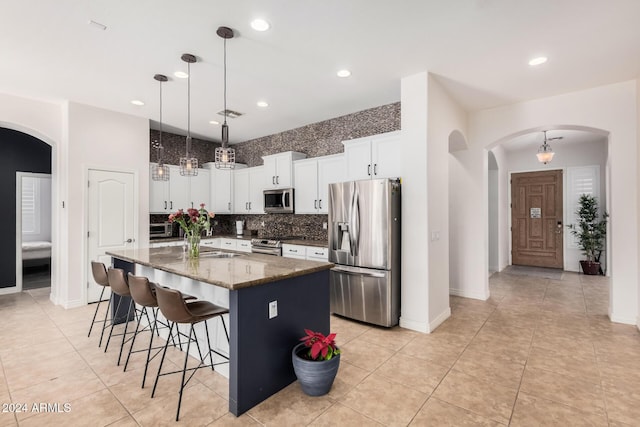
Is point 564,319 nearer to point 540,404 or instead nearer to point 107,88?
point 540,404

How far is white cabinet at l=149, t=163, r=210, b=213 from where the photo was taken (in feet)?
18.2

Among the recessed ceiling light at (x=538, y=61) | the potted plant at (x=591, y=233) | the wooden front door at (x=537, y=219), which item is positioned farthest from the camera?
the wooden front door at (x=537, y=219)

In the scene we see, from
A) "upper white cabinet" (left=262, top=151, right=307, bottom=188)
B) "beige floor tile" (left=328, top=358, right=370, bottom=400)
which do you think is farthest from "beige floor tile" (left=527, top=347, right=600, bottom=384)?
"upper white cabinet" (left=262, top=151, right=307, bottom=188)

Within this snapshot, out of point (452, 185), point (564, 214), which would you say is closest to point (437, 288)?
point (452, 185)

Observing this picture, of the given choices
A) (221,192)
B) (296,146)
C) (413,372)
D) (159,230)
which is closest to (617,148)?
(413,372)

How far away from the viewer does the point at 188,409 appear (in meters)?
2.19

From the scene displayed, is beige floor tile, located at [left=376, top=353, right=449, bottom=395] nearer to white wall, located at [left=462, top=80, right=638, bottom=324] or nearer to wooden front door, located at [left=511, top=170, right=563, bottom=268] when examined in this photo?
white wall, located at [left=462, top=80, right=638, bottom=324]

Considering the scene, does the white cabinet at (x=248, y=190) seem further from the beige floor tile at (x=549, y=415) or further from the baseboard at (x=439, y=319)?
the beige floor tile at (x=549, y=415)

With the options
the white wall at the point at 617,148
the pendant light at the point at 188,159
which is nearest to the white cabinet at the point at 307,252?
the pendant light at the point at 188,159

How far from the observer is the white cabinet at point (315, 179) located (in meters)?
4.94

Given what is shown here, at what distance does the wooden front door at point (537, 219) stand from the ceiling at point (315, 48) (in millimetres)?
4166

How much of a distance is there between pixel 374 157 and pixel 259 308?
2683 millimetres

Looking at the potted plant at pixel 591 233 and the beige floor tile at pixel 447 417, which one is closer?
the beige floor tile at pixel 447 417

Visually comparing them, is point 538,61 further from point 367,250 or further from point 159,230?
point 159,230
